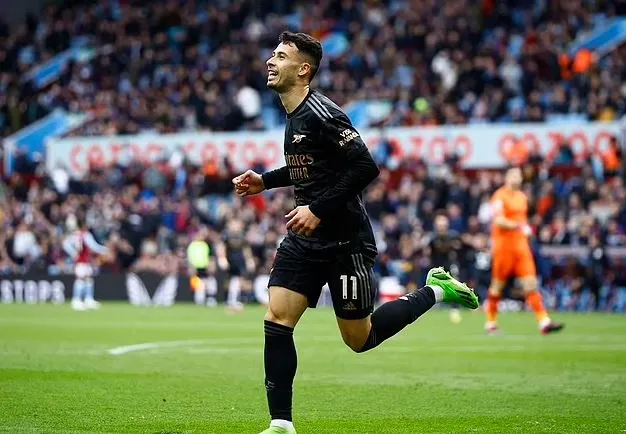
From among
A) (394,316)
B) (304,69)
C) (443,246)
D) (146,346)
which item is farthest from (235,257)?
(304,69)

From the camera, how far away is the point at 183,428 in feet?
27.9

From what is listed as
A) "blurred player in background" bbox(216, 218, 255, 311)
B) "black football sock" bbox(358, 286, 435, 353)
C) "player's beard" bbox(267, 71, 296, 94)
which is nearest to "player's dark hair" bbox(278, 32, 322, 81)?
"player's beard" bbox(267, 71, 296, 94)

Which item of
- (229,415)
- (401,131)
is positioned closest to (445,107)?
(401,131)

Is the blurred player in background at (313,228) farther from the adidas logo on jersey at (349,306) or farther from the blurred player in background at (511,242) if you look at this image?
the blurred player in background at (511,242)

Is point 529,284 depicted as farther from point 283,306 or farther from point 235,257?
point 235,257

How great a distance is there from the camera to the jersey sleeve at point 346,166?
25.7 feet

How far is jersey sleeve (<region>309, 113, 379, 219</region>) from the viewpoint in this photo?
25.7 feet

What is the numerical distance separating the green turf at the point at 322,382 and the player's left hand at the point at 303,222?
5.31 feet

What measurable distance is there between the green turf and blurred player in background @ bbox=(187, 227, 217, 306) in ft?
27.1

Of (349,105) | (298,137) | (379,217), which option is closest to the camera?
(298,137)

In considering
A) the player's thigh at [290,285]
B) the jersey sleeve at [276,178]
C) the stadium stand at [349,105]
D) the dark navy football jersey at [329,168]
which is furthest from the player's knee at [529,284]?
the player's thigh at [290,285]

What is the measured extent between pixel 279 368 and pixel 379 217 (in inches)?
921

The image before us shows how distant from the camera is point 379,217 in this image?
31172 mm

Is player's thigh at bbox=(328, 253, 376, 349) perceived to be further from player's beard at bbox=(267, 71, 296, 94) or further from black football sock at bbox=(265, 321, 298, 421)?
player's beard at bbox=(267, 71, 296, 94)
